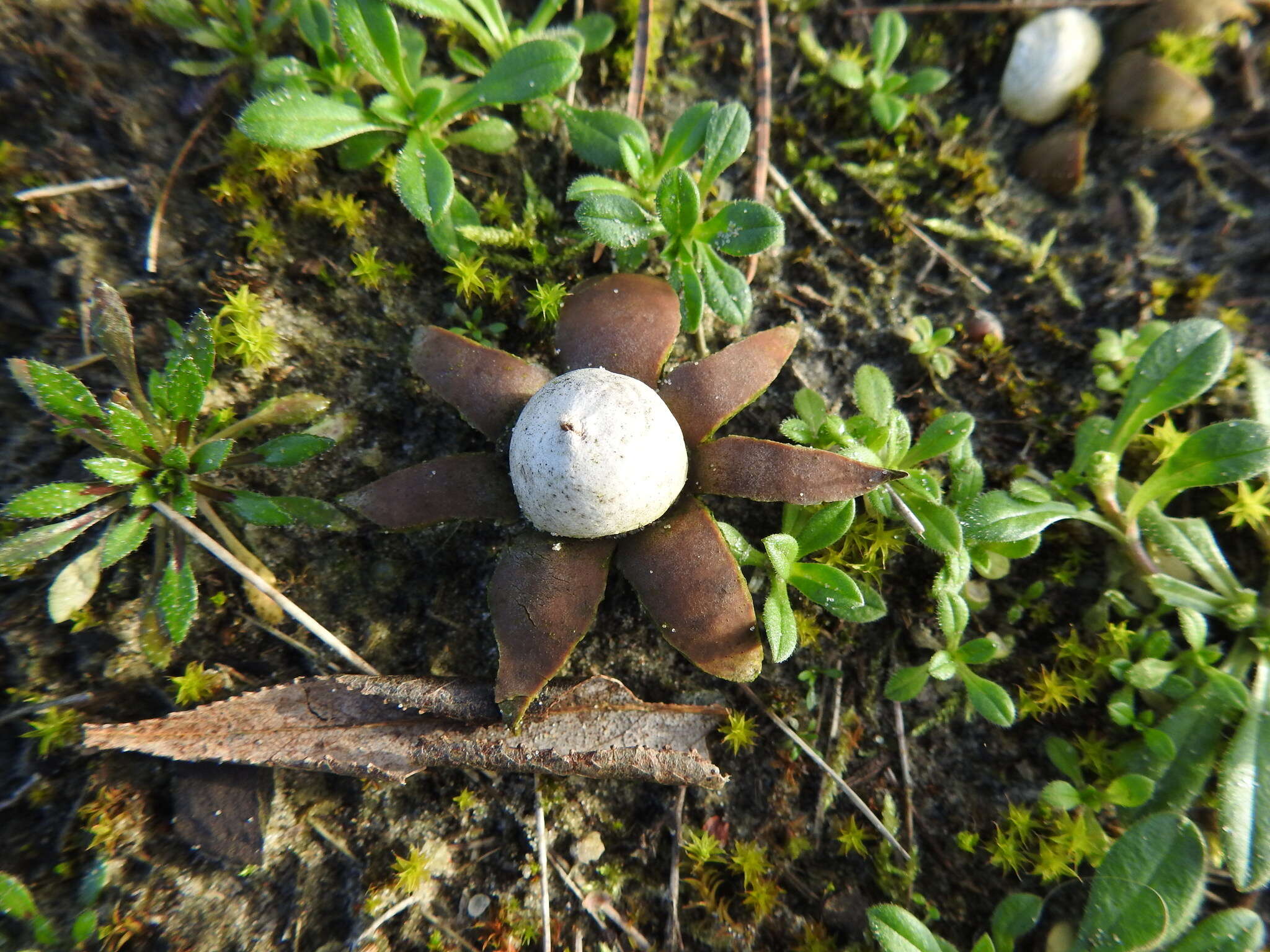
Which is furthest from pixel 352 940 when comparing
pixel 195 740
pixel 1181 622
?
pixel 1181 622

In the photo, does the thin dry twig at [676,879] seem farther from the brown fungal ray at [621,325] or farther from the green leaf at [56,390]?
the green leaf at [56,390]

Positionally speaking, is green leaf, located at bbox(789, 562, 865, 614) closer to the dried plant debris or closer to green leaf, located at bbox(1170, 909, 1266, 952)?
the dried plant debris

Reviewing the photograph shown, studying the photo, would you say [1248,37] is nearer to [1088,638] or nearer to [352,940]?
[1088,638]

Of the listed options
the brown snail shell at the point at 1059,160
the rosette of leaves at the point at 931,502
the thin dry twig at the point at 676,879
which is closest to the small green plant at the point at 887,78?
the brown snail shell at the point at 1059,160

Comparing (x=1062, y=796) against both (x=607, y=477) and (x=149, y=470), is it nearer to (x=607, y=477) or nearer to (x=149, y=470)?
(x=607, y=477)

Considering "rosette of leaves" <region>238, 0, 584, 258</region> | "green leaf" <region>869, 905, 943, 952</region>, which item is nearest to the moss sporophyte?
"rosette of leaves" <region>238, 0, 584, 258</region>

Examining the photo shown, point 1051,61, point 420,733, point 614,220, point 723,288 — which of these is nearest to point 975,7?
point 1051,61
